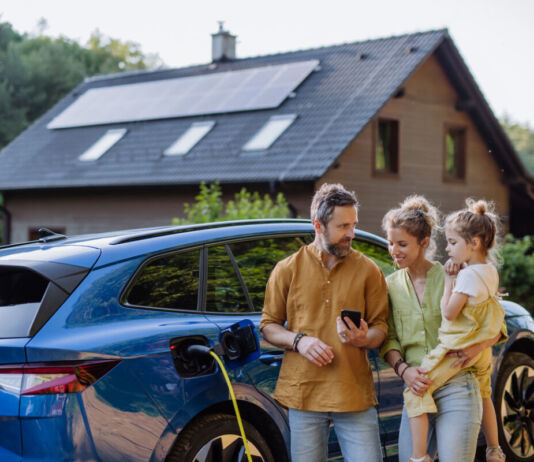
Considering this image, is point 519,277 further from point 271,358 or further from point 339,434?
point 339,434

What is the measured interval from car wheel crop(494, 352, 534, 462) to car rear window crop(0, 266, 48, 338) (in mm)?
3301

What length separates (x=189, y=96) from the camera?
2369 cm

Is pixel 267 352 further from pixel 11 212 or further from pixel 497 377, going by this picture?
pixel 11 212

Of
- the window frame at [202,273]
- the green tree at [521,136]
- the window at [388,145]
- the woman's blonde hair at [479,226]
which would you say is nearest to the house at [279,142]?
the window at [388,145]

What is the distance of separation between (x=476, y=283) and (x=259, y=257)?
1404 mm

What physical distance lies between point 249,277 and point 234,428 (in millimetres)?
858

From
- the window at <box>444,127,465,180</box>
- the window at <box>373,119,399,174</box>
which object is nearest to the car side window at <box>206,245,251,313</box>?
the window at <box>373,119,399,174</box>

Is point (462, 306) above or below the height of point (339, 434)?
above

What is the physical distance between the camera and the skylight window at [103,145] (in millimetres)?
23000

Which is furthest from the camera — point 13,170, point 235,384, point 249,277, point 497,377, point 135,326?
point 13,170

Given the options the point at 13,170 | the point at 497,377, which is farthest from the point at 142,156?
the point at 497,377

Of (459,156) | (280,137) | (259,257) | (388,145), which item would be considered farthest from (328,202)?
(459,156)

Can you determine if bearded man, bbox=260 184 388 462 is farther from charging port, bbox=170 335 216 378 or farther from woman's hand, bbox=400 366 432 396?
charging port, bbox=170 335 216 378

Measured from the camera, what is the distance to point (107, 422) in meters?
3.59
